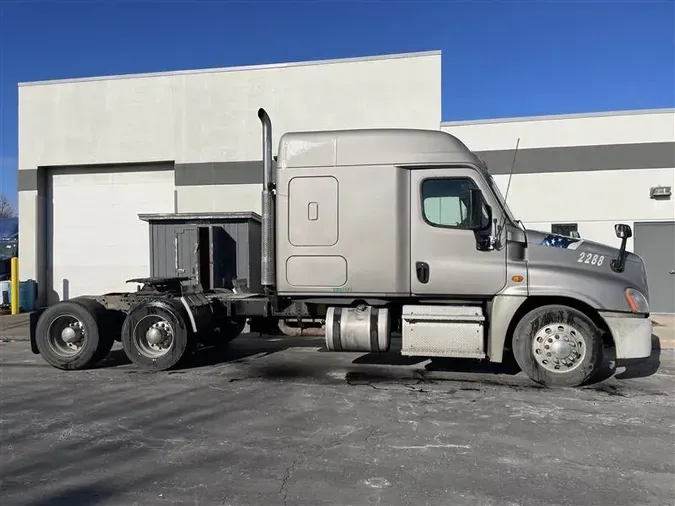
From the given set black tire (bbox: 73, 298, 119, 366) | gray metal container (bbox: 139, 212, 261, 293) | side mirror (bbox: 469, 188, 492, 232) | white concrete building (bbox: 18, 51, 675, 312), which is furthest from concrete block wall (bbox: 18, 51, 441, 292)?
side mirror (bbox: 469, 188, 492, 232)

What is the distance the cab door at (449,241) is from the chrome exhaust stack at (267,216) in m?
1.88

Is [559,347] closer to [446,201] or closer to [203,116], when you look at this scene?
[446,201]

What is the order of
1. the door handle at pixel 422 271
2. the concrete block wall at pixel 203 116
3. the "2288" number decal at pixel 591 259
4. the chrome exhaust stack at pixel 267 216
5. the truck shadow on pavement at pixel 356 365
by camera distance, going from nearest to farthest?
the "2288" number decal at pixel 591 259 < the door handle at pixel 422 271 < the chrome exhaust stack at pixel 267 216 < the truck shadow on pavement at pixel 356 365 < the concrete block wall at pixel 203 116

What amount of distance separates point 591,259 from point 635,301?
704mm

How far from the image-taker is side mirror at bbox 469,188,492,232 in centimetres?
642

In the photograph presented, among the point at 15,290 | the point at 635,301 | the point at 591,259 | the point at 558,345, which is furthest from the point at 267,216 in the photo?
the point at 15,290

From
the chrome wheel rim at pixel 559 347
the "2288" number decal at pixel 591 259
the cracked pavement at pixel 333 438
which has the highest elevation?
the "2288" number decal at pixel 591 259

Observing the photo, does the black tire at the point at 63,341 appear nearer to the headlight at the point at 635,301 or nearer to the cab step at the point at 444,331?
the cab step at the point at 444,331

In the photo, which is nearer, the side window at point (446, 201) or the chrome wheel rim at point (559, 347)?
the chrome wheel rim at point (559, 347)

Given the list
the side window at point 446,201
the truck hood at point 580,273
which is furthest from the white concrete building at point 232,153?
the side window at point 446,201

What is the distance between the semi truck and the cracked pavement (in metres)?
0.60

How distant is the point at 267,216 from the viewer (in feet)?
22.8

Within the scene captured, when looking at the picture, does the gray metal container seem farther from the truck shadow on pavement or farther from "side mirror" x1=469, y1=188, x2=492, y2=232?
"side mirror" x1=469, y1=188, x2=492, y2=232

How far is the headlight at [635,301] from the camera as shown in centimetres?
619
